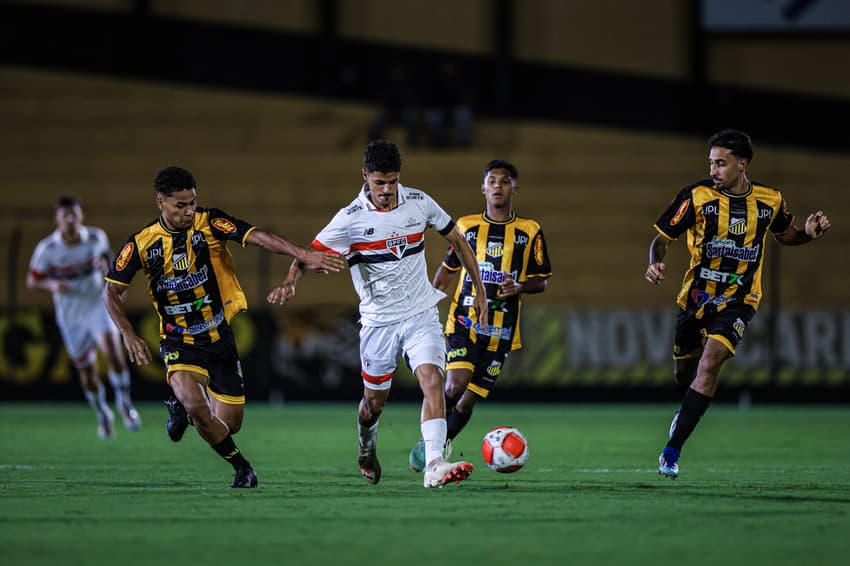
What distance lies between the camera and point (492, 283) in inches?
358

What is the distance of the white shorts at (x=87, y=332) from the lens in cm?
1344

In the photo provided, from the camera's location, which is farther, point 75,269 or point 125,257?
point 75,269

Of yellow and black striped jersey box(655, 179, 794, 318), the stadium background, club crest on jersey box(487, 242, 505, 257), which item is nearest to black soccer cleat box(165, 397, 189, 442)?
club crest on jersey box(487, 242, 505, 257)

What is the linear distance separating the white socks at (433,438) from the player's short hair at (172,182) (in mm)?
2010

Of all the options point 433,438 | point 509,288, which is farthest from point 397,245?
point 509,288

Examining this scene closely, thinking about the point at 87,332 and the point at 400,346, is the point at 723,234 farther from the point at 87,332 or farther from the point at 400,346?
the point at 87,332

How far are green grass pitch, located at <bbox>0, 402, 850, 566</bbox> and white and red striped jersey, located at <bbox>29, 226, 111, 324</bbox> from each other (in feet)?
5.85

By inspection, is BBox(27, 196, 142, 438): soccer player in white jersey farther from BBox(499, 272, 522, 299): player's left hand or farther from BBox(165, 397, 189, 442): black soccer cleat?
BBox(499, 272, 522, 299): player's left hand

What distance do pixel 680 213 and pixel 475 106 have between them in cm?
1459

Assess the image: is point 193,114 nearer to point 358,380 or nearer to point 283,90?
point 283,90

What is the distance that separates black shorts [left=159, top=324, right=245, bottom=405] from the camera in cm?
767

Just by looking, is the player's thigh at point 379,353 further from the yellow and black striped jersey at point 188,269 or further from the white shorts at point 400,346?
the yellow and black striped jersey at point 188,269

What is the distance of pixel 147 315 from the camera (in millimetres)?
17969

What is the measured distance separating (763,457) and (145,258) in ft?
17.7
